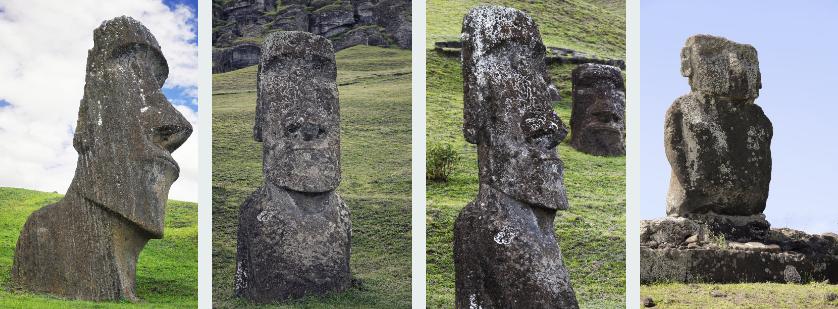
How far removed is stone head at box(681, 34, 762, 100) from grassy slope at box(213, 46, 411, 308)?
5212mm

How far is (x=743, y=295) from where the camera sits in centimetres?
1370

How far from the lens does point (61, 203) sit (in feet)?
46.2

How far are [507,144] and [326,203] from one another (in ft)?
12.2

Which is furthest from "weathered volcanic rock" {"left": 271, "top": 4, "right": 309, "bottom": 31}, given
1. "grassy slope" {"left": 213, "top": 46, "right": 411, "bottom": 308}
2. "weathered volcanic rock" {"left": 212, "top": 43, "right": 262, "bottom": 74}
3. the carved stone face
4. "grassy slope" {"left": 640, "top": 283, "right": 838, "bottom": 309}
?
"grassy slope" {"left": 640, "top": 283, "right": 838, "bottom": 309}

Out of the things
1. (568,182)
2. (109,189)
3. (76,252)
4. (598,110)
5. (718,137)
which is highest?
(598,110)

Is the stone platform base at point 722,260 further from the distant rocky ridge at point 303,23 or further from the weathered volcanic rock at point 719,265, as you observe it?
the distant rocky ridge at point 303,23

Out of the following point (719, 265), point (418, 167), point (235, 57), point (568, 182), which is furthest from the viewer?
point (235, 57)

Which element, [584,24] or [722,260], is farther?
[584,24]

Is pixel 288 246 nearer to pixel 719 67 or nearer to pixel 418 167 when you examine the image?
pixel 418 167

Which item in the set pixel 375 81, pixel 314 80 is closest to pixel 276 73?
pixel 314 80

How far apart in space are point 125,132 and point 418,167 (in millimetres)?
3894

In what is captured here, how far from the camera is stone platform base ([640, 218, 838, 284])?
585 inches

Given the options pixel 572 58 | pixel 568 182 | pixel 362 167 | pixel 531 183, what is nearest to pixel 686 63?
pixel 568 182

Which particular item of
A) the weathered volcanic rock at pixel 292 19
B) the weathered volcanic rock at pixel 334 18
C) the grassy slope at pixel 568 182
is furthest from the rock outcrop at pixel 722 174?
the weathered volcanic rock at pixel 334 18
